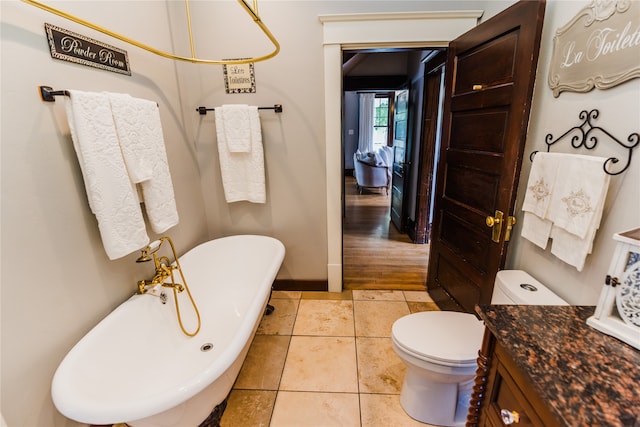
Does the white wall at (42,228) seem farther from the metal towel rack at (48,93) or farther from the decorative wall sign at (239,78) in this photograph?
the decorative wall sign at (239,78)

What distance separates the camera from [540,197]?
132cm

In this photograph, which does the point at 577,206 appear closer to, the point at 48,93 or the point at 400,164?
the point at 48,93

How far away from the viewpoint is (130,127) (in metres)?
1.39

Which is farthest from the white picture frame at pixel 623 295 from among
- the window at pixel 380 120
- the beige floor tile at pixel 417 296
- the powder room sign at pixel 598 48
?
the window at pixel 380 120

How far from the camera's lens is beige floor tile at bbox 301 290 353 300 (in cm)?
251

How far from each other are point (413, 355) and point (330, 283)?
125 cm

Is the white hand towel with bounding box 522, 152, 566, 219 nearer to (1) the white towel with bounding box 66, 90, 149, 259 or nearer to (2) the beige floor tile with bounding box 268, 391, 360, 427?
(2) the beige floor tile with bounding box 268, 391, 360, 427

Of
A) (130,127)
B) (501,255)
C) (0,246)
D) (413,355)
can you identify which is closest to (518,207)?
(501,255)

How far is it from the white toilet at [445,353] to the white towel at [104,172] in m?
1.39

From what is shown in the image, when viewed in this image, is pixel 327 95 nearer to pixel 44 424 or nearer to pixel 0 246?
pixel 0 246

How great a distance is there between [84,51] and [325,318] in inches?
83.2

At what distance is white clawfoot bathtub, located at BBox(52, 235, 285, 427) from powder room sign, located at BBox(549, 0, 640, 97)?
5.55 feet

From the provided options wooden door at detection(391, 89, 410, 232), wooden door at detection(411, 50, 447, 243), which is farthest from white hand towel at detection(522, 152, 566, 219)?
wooden door at detection(391, 89, 410, 232)

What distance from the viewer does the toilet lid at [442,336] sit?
1300mm
